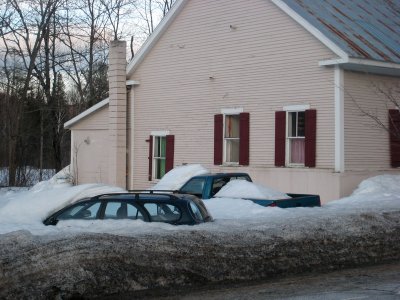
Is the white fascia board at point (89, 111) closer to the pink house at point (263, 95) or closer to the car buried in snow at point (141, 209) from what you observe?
the pink house at point (263, 95)

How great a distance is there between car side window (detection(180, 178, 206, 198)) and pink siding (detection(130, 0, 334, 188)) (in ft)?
16.4

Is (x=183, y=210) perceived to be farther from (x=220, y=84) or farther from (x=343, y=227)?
(x=220, y=84)

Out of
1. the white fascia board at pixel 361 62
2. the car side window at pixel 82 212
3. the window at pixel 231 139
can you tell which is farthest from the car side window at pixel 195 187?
the window at pixel 231 139

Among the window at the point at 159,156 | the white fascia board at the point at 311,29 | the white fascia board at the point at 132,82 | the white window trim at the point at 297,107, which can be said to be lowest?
the window at the point at 159,156

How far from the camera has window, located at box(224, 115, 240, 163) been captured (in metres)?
23.3

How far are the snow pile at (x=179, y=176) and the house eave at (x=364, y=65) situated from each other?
528cm

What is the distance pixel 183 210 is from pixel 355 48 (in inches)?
431

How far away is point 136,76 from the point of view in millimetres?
27047

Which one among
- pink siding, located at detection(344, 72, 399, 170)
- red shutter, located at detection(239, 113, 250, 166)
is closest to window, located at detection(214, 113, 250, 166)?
red shutter, located at detection(239, 113, 250, 166)

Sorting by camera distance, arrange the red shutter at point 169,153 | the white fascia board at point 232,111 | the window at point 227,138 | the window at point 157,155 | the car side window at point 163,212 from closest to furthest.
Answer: the car side window at point 163,212, the white fascia board at point 232,111, the window at point 227,138, the red shutter at point 169,153, the window at point 157,155

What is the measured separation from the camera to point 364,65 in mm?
19828

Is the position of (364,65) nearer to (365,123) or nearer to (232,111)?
(365,123)

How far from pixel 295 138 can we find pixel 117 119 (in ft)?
28.0

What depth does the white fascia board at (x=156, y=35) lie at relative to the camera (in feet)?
82.2
